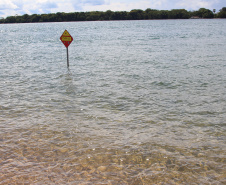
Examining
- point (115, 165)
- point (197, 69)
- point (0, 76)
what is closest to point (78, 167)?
point (115, 165)

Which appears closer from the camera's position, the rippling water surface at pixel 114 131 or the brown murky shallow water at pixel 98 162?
the brown murky shallow water at pixel 98 162

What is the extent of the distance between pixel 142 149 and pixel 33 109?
4.78 m

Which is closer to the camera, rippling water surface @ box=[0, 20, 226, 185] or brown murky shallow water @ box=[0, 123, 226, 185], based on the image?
brown murky shallow water @ box=[0, 123, 226, 185]

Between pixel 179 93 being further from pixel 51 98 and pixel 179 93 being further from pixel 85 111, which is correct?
pixel 51 98

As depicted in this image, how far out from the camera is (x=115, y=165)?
195 inches

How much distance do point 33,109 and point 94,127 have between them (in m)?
2.95

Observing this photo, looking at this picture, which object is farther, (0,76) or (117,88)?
Answer: (0,76)

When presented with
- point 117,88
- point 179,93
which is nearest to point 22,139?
point 117,88

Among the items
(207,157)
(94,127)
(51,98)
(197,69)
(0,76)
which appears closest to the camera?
(207,157)

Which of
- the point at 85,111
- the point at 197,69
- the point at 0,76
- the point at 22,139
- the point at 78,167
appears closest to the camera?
the point at 78,167

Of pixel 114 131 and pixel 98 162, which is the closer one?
pixel 98 162

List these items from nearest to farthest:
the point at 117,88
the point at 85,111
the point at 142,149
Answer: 1. the point at 142,149
2. the point at 85,111
3. the point at 117,88

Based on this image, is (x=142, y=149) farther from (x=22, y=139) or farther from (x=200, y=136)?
(x=22, y=139)

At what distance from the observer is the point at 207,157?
5289 mm
